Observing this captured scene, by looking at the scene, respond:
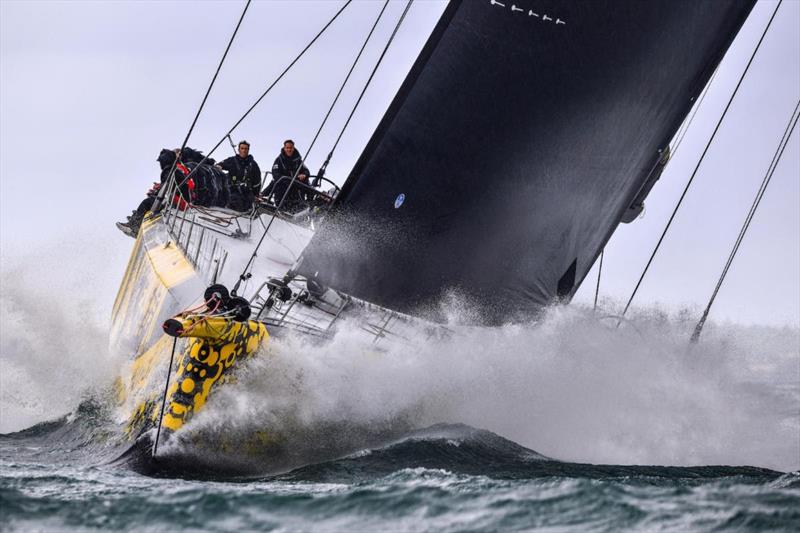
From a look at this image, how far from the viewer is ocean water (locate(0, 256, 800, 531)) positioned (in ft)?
12.5

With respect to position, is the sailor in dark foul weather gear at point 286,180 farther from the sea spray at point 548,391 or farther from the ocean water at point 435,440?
the sea spray at point 548,391

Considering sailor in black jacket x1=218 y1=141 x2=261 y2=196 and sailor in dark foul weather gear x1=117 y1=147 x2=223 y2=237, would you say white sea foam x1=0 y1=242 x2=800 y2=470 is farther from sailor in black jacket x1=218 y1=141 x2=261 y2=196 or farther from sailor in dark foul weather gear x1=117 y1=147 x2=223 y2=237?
sailor in black jacket x1=218 y1=141 x2=261 y2=196

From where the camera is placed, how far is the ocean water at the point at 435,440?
380cm

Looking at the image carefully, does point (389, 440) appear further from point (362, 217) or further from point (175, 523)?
point (175, 523)

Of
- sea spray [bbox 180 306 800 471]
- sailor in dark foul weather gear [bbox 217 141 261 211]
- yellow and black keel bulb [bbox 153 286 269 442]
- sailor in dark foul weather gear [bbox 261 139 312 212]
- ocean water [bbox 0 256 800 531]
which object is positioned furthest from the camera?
sailor in dark foul weather gear [bbox 217 141 261 211]

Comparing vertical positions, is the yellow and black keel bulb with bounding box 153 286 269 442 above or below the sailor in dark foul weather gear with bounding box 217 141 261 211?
below

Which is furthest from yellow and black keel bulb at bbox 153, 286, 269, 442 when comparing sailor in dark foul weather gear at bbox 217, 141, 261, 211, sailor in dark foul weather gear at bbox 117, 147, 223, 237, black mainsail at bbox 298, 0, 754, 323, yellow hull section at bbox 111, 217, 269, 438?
sailor in dark foul weather gear at bbox 217, 141, 261, 211

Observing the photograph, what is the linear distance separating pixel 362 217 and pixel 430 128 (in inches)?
25.7

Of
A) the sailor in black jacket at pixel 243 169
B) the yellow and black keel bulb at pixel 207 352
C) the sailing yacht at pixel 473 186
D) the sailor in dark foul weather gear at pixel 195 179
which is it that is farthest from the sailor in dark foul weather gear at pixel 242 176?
the yellow and black keel bulb at pixel 207 352

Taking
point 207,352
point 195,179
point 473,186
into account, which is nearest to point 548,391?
point 473,186

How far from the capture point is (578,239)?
7109 mm

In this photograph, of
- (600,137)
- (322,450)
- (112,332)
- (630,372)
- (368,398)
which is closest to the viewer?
(322,450)

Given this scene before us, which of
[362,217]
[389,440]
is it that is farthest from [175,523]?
[362,217]

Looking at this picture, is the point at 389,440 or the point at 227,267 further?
the point at 227,267
